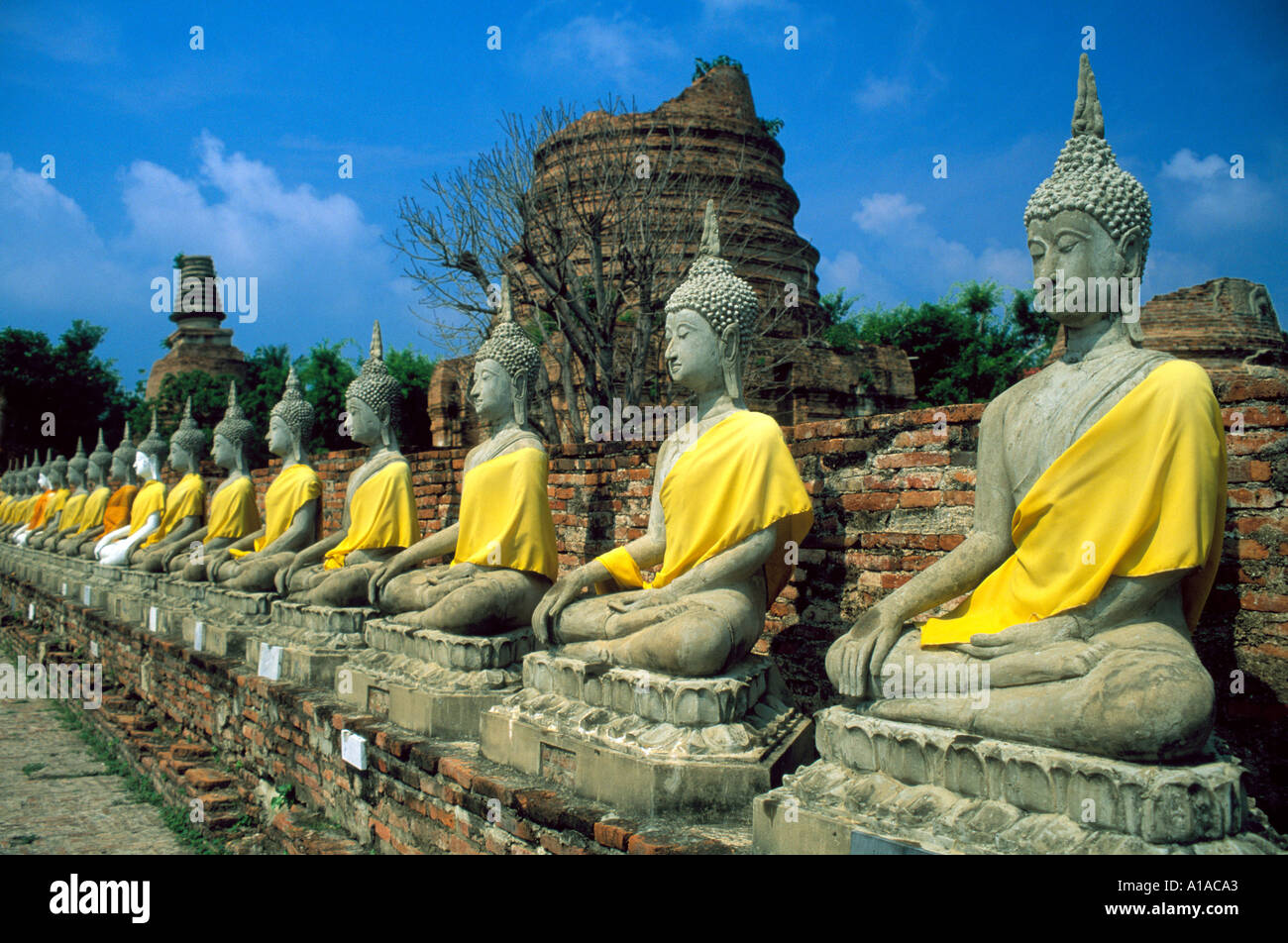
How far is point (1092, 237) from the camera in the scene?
9.43 ft

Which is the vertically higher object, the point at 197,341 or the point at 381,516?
the point at 197,341

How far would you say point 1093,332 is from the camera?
2.93 meters

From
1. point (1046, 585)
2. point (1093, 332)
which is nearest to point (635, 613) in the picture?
point (1046, 585)

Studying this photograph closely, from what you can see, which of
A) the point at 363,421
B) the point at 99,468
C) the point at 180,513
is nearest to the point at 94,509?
the point at 99,468

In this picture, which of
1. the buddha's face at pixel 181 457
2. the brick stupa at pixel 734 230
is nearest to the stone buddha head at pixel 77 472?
the brick stupa at pixel 734 230

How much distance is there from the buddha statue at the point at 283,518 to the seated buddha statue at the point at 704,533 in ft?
12.2

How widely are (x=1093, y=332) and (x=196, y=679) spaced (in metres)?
6.63

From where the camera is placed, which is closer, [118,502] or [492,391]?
[492,391]

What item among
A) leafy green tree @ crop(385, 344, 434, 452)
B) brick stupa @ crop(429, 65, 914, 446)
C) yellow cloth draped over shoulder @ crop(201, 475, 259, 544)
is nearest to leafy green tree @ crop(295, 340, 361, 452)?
leafy green tree @ crop(385, 344, 434, 452)

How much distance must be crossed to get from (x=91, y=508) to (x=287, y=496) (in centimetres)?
831

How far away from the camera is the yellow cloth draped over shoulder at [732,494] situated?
377cm

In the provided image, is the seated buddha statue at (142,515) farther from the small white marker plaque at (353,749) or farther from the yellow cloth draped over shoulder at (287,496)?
the small white marker plaque at (353,749)

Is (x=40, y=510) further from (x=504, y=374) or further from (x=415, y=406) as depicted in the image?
(x=504, y=374)

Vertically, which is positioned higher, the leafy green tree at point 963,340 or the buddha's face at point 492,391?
the leafy green tree at point 963,340
